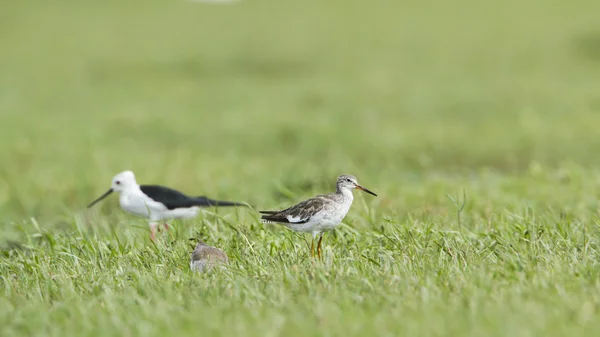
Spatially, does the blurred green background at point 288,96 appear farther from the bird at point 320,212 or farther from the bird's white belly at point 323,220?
the bird's white belly at point 323,220

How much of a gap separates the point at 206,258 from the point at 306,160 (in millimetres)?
10681

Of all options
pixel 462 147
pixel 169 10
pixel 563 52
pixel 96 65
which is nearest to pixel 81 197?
pixel 462 147

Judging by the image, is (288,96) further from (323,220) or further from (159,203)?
(323,220)

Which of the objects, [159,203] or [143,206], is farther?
[143,206]

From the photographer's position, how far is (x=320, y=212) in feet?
19.7

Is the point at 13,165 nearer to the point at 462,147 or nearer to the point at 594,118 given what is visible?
the point at 462,147

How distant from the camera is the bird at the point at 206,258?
6.14 meters

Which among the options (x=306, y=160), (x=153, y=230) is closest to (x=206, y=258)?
(x=153, y=230)

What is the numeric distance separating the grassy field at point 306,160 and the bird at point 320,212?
1.02 ft

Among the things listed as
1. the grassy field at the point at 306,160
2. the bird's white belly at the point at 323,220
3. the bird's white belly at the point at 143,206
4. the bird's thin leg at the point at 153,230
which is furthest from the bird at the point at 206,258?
the bird's white belly at the point at 143,206

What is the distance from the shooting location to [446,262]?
6.18 meters

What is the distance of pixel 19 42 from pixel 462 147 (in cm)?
2165

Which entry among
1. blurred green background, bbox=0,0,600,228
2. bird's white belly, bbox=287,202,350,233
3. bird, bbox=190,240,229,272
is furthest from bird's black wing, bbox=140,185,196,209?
bird's white belly, bbox=287,202,350,233

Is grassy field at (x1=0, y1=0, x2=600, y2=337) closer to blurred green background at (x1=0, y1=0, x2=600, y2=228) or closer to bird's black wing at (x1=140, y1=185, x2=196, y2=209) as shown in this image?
blurred green background at (x1=0, y1=0, x2=600, y2=228)
